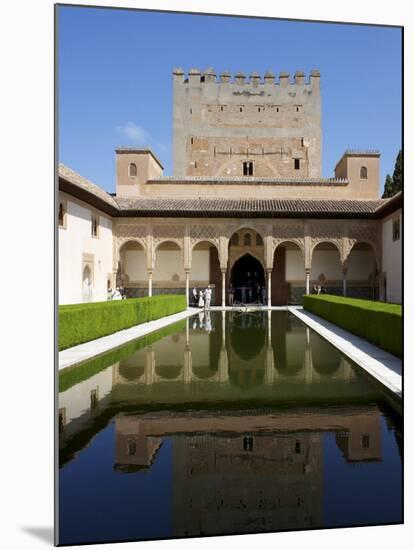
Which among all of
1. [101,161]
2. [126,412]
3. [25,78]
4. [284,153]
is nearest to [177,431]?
[126,412]

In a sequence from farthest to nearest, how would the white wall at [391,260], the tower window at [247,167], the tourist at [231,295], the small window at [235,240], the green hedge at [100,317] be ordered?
1. the tower window at [247,167]
2. the small window at [235,240]
3. the tourist at [231,295]
4. the white wall at [391,260]
5. the green hedge at [100,317]

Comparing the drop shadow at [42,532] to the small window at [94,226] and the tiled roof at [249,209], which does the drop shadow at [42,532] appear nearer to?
the small window at [94,226]

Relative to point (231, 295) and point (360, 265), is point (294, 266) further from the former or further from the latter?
point (231, 295)

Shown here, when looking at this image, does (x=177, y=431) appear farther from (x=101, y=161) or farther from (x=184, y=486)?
(x=101, y=161)

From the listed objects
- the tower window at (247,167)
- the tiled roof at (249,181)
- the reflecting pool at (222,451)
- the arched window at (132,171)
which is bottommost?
the reflecting pool at (222,451)

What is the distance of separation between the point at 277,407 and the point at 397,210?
55.0 ft

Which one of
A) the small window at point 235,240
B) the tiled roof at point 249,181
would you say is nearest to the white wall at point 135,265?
the tiled roof at point 249,181

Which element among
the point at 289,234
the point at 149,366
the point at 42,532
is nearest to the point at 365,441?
the point at 42,532

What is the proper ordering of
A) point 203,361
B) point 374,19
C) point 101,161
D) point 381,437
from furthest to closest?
point 203,361
point 101,161
point 381,437
point 374,19

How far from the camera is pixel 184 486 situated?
11.5 feet

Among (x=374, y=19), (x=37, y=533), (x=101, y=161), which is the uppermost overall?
(x=374, y=19)

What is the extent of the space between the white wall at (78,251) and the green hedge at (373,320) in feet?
26.2

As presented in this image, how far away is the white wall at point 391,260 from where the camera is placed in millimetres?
19516

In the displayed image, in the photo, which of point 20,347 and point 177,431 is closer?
point 20,347
